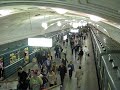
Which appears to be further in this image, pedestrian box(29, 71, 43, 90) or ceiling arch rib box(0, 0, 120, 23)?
pedestrian box(29, 71, 43, 90)

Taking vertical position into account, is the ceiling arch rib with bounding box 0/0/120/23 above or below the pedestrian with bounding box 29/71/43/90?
above

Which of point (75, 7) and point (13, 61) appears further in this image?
point (13, 61)

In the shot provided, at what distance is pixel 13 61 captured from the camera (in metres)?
19.3

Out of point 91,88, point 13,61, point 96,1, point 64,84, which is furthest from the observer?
point 13,61

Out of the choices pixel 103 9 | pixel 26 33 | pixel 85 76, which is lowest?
pixel 85 76

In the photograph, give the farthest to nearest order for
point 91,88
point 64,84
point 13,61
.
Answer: point 13,61 → point 64,84 → point 91,88

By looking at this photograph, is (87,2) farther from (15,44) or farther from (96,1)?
(15,44)

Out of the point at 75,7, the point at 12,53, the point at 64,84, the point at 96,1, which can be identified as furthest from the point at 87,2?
the point at 12,53

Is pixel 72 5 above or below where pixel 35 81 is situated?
above

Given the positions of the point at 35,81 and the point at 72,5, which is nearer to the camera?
the point at 72,5

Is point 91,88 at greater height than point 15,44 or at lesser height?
lesser

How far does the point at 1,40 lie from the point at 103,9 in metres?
10.3

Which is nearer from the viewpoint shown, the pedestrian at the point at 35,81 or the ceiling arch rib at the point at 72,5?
the ceiling arch rib at the point at 72,5

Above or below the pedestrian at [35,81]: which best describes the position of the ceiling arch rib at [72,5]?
above
